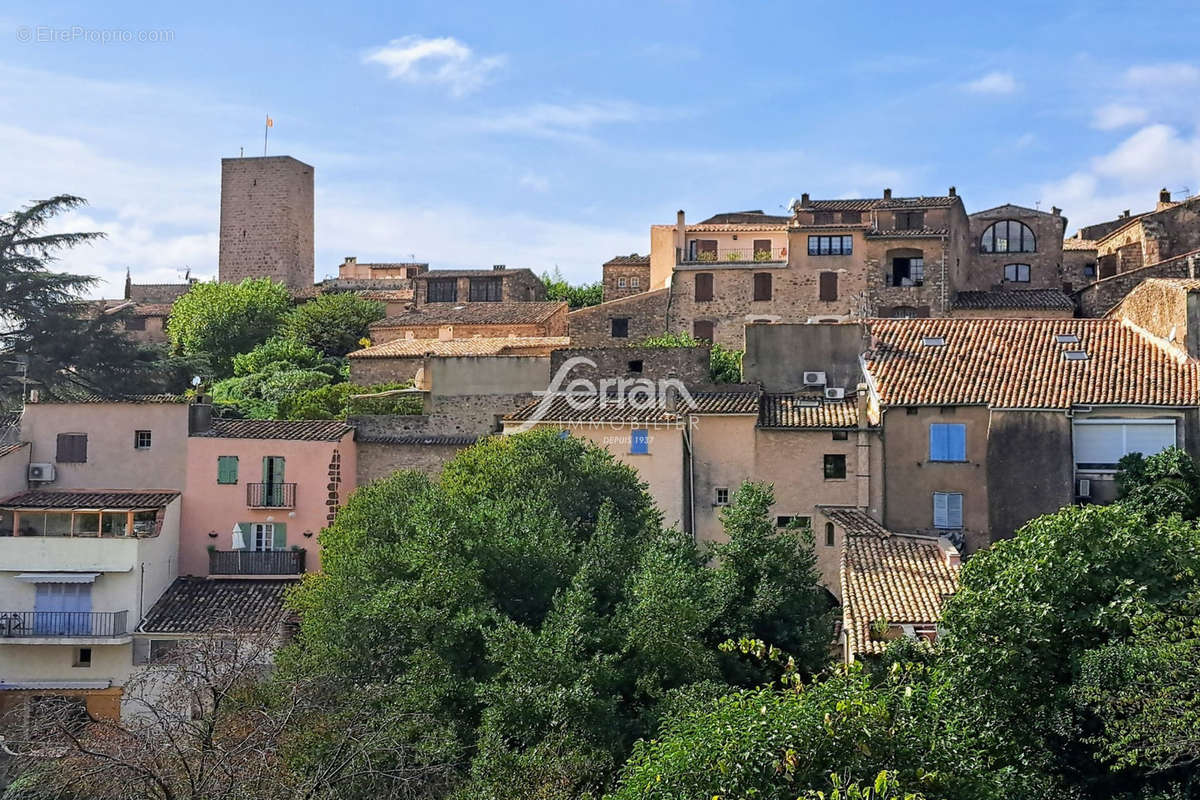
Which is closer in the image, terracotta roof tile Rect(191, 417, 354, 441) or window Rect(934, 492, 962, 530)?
window Rect(934, 492, 962, 530)

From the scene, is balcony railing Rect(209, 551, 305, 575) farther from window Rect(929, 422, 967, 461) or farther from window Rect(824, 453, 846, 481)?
window Rect(929, 422, 967, 461)

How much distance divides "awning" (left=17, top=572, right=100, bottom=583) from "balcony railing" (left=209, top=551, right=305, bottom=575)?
3.32 m

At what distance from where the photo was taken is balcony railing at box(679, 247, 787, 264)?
50812 mm

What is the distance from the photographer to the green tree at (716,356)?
4139cm

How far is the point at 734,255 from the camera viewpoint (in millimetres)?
51688

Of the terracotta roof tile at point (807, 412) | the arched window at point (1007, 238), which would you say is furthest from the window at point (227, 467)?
the arched window at point (1007, 238)

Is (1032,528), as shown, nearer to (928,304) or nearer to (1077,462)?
(1077,462)

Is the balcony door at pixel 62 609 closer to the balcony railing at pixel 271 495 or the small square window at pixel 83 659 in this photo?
the small square window at pixel 83 659

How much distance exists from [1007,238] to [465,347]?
21220 mm

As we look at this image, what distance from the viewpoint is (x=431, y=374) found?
38375 mm

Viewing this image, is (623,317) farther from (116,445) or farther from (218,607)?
(218,607)

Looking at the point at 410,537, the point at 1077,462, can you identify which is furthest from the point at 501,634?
the point at 1077,462

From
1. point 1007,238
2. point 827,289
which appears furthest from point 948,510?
point 1007,238

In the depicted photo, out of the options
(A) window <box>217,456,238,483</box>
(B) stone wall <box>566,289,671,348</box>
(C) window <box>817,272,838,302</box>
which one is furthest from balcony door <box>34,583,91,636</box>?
(C) window <box>817,272,838,302</box>
